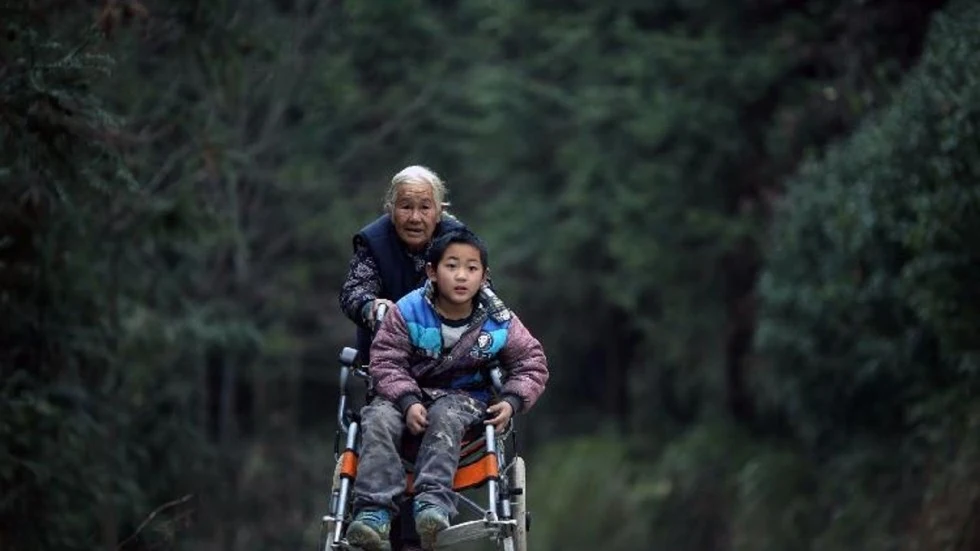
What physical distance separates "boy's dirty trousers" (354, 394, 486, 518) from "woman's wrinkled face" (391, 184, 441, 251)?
0.91 metres

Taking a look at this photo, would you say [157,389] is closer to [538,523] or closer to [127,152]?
[127,152]

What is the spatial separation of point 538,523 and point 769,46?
6546mm

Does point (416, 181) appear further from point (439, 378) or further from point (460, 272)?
point (439, 378)

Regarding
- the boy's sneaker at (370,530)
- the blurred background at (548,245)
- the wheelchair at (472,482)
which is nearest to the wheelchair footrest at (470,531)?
the wheelchair at (472,482)

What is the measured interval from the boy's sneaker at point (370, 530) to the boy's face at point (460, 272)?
100 centimetres

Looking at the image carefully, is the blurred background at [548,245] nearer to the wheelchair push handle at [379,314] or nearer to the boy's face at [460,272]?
the wheelchair push handle at [379,314]

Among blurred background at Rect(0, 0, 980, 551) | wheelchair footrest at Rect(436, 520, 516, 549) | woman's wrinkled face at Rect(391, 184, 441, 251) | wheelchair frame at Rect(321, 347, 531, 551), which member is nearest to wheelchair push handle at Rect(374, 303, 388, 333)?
wheelchair frame at Rect(321, 347, 531, 551)

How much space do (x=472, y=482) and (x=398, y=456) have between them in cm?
40

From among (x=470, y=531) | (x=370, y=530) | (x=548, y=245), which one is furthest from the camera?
(x=548, y=245)

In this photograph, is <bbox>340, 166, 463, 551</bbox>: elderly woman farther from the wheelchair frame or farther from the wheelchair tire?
the wheelchair tire

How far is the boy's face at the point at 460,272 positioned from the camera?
8781 millimetres

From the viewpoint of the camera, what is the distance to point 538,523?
81.9 feet

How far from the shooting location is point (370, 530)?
27.5ft

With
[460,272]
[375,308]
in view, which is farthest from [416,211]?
[460,272]
